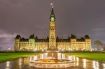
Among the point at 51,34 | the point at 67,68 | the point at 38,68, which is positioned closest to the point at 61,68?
the point at 67,68

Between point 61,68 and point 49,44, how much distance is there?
171370mm

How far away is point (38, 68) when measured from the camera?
24.7 metres

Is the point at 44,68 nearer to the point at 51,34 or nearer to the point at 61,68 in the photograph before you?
the point at 61,68

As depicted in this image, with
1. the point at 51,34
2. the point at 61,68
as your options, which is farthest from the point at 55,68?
the point at 51,34

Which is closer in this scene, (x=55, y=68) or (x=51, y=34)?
(x=55, y=68)

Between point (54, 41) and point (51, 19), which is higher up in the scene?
point (51, 19)

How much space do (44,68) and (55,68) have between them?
3.57 ft

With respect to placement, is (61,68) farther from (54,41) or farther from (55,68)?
(54,41)

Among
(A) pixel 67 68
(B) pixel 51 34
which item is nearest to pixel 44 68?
(A) pixel 67 68

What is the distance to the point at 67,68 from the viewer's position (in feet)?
81.1

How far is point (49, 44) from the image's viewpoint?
196125mm

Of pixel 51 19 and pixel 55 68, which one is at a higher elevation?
pixel 51 19

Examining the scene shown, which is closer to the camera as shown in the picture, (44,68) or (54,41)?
(44,68)

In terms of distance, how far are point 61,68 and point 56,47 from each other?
174 meters
